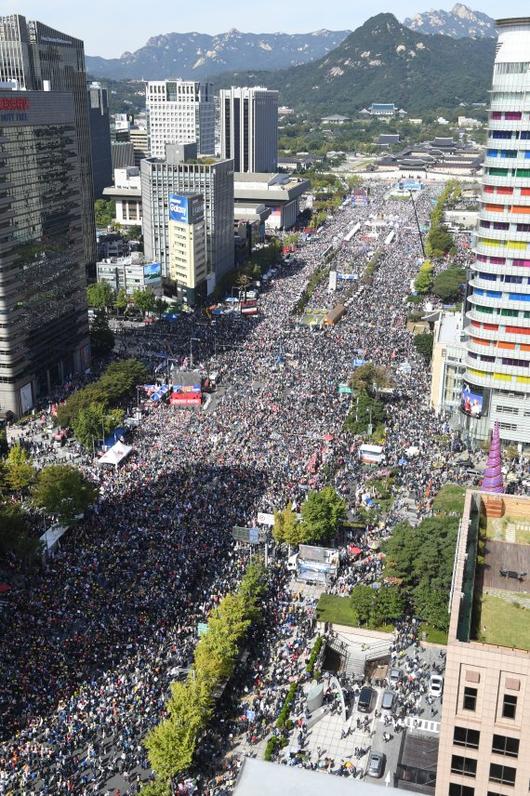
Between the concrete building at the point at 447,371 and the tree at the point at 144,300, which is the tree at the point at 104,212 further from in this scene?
the concrete building at the point at 447,371

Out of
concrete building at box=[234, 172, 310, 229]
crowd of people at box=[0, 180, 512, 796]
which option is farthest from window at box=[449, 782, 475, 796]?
concrete building at box=[234, 172, 310, 229]

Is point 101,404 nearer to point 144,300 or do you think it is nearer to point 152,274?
point 144,300

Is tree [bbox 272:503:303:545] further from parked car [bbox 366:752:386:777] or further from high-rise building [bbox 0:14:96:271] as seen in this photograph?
high-rise building [bbox 0:14:96:271]

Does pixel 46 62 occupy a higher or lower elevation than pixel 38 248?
higher

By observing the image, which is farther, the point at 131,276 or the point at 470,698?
the point at 131,276

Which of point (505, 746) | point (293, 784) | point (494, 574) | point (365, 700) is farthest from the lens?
point (365, 700)

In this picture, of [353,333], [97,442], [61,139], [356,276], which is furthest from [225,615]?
[356,276]

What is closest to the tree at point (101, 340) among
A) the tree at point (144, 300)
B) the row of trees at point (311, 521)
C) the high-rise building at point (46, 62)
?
the high-rise building at point (46, 62)

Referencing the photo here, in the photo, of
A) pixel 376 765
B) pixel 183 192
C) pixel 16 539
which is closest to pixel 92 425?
pixel 16 539
